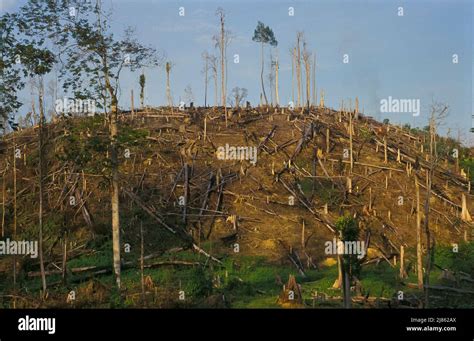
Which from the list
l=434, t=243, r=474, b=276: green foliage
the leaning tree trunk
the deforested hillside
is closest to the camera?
the leaning tree trunk

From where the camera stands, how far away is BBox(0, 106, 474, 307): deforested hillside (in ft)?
56.6

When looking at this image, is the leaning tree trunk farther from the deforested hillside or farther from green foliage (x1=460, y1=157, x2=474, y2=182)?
green foliage (x1=460, y1=157, x2=474, y2=182)

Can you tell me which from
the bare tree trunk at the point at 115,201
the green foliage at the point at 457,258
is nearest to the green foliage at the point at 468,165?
the green foliage at the point at 457,258

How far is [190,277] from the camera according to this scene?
64.6 ft

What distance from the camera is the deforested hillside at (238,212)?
17.3 meters

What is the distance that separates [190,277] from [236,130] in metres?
14.3

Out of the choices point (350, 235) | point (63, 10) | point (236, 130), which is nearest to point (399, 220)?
point (236, 130)

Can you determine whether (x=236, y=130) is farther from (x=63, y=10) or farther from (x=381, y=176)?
(x=63, y=10)

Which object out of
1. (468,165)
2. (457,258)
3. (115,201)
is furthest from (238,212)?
(468,165)

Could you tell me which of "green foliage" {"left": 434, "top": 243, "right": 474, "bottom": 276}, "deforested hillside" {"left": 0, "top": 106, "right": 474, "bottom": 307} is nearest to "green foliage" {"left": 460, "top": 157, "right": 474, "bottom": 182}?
"deforested hillside" {"left": 0, "top": 106, "right": 474, "bottom": 307}

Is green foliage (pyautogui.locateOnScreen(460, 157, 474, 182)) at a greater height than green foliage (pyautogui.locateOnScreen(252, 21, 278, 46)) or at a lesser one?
lesser

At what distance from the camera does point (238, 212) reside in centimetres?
2589

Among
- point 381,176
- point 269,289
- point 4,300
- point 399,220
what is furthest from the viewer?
point 381,176

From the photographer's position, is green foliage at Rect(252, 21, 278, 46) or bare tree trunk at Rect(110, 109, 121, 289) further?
green foliage at Rect(252, 21, 278, 46)
